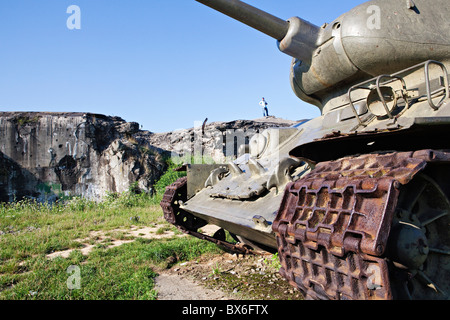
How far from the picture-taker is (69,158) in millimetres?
14008

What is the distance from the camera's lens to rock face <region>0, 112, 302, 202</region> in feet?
44.0

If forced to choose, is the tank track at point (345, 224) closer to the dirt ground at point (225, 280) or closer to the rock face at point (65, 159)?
the dirt ground at point (225, 280)

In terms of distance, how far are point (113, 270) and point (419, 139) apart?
413 centimetres

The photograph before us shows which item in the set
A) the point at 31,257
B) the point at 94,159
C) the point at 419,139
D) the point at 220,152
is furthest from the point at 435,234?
the point at 220,152

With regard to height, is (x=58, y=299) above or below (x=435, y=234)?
below

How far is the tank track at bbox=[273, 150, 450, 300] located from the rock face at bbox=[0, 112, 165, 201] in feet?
40.6

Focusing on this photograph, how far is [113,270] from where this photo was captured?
4910 mm

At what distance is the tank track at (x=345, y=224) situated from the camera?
1.89 meters

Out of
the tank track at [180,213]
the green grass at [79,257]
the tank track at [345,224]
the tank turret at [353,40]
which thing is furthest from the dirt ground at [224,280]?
the tank turret at [353,40]

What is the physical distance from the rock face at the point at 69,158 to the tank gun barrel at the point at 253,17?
35.2ft

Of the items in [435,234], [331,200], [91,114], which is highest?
[91,114]

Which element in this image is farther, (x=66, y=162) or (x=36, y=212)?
(x=66, y=162)

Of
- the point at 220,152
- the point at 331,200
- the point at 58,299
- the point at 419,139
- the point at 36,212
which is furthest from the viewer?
the point at 220,152

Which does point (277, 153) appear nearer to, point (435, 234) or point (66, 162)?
point (435, 234)
